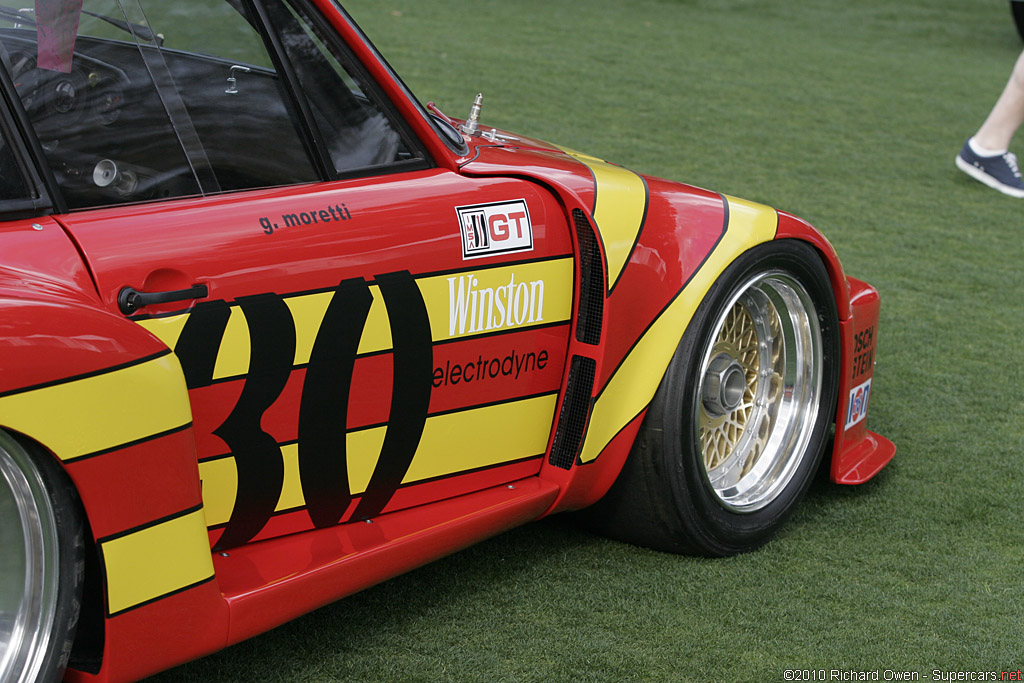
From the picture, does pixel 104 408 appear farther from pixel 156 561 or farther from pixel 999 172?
pixel 999 172

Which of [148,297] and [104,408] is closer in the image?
[104,408]

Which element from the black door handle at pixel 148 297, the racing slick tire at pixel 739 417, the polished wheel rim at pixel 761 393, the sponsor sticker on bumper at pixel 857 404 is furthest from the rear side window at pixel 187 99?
the sponsor sticker on bumper at pixel 857 404

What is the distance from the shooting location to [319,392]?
2166 millimetres

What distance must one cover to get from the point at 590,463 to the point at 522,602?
1.21ft

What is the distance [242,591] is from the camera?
2021 millimetres

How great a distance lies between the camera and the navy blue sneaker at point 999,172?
6.98 m

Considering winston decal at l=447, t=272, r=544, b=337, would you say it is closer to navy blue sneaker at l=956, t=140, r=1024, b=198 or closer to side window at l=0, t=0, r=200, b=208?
side window at l=0, t=0, r=200, b=208

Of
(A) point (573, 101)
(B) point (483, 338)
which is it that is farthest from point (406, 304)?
(A) point (573, 101)

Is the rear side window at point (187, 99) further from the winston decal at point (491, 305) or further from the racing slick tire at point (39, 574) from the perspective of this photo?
the racing slick tire at point (39, 574)

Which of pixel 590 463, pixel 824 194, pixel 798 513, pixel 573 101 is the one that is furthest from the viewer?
pixel 573 101

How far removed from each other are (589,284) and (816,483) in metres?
1.32

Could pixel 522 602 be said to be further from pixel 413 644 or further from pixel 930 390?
pixel 930 390

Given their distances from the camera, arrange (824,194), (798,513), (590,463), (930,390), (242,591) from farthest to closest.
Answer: (824,194), (930,390), (798,513), (590,463), (242,591)

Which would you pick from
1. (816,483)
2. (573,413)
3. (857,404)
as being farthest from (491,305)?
(816,483)
